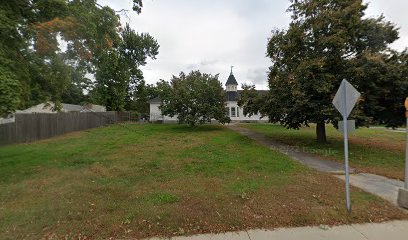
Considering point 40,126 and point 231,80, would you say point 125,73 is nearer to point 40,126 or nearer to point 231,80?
point 231,80

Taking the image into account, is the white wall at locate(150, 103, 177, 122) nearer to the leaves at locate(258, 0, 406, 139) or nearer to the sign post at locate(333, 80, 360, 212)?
the leaves at locate(258, 0, 406, 139)

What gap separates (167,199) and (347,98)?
413cm

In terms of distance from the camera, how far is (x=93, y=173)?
805cm

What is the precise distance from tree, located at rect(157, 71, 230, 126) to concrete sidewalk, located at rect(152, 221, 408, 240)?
67.6 feet

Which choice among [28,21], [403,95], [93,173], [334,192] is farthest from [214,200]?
[403,95]

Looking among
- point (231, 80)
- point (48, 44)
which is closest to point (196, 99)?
point (231, 80)

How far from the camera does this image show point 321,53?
498 inches

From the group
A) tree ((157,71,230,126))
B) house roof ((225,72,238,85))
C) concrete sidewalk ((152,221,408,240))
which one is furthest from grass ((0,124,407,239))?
house roof ((225,72,238,85))

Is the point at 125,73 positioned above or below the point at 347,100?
above

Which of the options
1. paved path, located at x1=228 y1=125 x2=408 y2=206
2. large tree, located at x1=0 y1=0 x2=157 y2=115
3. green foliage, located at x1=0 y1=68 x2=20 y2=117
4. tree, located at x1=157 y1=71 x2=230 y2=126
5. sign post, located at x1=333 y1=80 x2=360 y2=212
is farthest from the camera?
tree, located at x1=157 y1=71 x2=230 y2=126

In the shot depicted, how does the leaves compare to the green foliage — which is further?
the leaves

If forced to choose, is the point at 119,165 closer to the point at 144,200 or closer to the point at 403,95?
the point at 144,200

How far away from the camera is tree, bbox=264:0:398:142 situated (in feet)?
38.4

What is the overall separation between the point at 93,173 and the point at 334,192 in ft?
22.0
